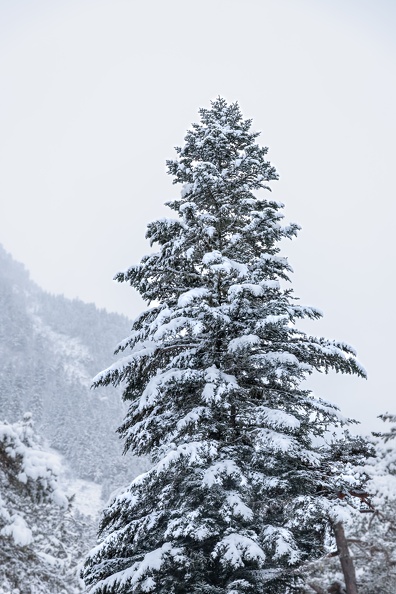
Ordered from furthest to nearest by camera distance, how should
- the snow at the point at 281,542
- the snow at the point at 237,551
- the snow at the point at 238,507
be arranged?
the snow at the point at 238,507
the snow at the point at 281,542
the snow at the point at 237,551

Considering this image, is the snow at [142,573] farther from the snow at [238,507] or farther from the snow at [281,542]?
the snow at [281,542]

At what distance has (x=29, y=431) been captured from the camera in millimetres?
10477

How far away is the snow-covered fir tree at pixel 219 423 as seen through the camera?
6.90 m

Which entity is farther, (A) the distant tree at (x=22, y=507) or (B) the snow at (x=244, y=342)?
(A) the distant tree at (x=22, y=507)

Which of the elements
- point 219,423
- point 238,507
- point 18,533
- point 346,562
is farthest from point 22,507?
point 346,562

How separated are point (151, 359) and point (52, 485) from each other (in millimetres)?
3641

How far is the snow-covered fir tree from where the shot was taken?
272 inches

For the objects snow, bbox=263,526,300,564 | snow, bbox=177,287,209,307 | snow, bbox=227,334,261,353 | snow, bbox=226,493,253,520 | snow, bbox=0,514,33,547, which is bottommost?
snow, bbox=0,514,33,547

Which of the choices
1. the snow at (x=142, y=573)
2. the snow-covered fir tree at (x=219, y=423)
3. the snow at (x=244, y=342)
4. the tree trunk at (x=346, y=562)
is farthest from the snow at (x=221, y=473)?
the snow at (x=244, y=342)

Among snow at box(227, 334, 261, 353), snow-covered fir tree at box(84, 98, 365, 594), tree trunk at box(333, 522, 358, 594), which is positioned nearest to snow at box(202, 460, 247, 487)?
snow-covered fir tree at box(84, 98, 365, 594)

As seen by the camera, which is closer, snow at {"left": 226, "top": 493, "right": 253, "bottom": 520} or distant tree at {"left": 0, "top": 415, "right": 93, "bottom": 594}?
snow at {"left": 226, "top": 493, "right": 253, "bottom": 520}

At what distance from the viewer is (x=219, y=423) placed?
7.99 m

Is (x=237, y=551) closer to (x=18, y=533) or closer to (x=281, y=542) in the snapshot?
(x=281, y=542)

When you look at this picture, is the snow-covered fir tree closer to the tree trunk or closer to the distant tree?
the tree trunk
